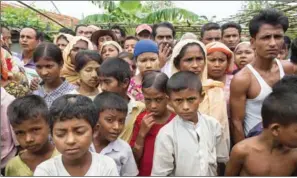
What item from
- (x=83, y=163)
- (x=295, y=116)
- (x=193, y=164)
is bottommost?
(x=193, y=164)

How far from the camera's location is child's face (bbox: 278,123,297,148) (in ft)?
6.26

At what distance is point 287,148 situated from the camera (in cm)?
203

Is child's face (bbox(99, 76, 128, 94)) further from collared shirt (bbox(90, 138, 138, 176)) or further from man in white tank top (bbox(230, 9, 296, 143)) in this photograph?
man in white tank top (bbox(230, 9, 296, 143))

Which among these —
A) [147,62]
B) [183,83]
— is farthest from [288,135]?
[147,62]

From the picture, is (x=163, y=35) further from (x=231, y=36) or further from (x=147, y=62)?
(x=147, y=62)

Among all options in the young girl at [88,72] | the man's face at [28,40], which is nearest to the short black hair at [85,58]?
the young girl at [88,72]

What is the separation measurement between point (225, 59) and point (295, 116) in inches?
46.2

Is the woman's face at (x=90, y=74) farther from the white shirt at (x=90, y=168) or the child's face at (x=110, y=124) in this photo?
the white shirt at (x=90, y=168)

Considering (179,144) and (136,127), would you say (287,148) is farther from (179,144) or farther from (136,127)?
(136,127)

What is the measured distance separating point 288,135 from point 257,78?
0.67m

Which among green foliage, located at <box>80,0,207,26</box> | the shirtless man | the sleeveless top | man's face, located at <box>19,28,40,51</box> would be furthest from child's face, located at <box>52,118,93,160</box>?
green foliage, located at <box>80,0,207,26</box>

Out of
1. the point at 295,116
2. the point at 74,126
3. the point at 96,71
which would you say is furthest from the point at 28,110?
the point at 295,116

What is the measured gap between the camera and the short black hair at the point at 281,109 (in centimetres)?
192

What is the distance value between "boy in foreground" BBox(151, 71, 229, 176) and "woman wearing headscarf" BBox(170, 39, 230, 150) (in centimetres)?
22
